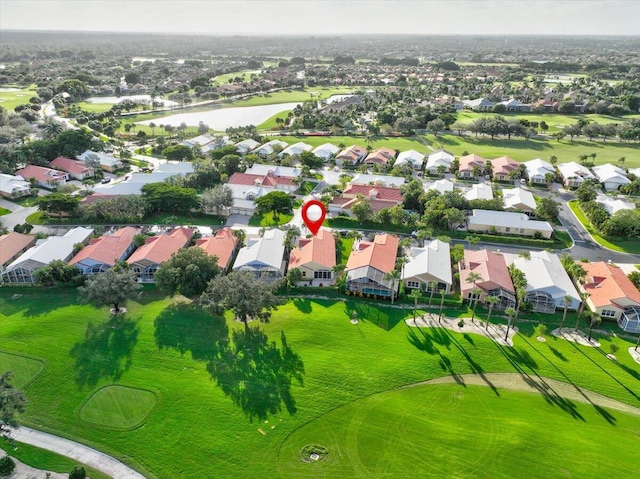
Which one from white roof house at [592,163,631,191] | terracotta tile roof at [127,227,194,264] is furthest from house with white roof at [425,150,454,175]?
terracotta tile roof at [127,227,194,264]

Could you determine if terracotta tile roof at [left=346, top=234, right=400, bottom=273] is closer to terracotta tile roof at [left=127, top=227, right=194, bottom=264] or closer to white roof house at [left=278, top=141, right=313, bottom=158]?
terracotta tile roof at [left=127, top=227, right=194, bottom=264]

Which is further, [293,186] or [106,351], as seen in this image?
[293,186]

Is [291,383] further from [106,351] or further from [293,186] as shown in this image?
[293,186]

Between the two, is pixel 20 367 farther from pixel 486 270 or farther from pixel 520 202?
pixel 520 202

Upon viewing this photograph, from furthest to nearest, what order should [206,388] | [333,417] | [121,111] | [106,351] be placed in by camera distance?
Answer: [121,111], [106,351], [206,388], [333,417]

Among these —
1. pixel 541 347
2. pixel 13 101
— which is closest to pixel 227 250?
pixel 541 347

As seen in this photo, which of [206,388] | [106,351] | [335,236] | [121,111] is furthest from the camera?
[121,111]
